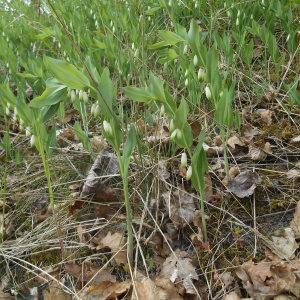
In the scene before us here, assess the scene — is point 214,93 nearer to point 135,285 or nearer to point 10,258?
point 135,285

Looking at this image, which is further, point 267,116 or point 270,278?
point 267,116

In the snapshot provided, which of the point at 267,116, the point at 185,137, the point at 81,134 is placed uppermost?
the point at 185,137

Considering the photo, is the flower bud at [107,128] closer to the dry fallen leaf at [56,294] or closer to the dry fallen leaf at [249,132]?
the dry fallen leaf at [56,294]

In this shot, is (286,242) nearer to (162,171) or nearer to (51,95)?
(162,171)

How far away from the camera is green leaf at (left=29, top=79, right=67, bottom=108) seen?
1.28 metres

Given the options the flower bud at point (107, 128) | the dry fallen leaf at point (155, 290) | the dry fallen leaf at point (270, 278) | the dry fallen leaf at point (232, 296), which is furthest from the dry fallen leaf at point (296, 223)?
the flower bud at point (107, 128)

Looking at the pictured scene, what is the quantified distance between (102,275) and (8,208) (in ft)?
2.07

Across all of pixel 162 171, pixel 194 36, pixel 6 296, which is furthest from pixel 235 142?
pixel 6 296

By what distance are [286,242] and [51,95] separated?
826 millimetres

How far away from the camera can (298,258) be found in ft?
4.22

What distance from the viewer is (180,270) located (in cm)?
130

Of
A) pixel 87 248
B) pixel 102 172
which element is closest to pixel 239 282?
pixel 87 248

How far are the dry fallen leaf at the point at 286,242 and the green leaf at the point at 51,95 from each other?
78cm

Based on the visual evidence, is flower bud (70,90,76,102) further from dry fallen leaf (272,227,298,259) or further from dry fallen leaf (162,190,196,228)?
dry fallen leaf (272,227,298,259)
